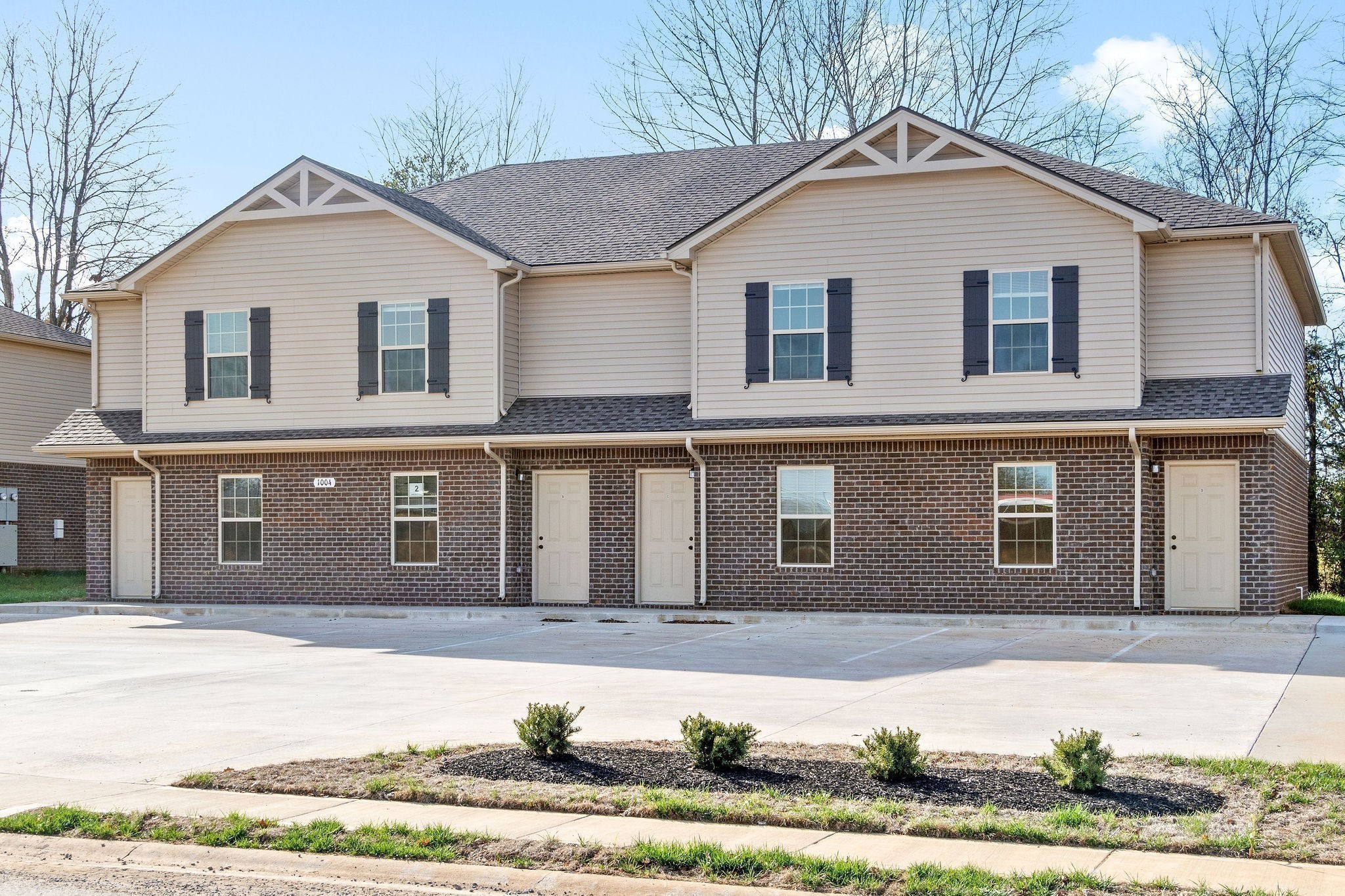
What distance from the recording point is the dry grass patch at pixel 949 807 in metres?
7.25

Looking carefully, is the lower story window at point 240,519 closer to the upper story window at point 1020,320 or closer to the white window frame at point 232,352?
the white window frame at point 232,352

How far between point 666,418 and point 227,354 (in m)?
8.68

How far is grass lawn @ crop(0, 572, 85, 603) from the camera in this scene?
27172 millimetres

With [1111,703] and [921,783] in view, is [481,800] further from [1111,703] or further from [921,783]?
[1111,703]

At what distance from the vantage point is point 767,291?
2233 centimetres

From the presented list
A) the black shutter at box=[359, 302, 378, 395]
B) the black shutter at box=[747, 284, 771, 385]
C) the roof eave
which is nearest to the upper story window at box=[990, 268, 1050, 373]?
the roof eave

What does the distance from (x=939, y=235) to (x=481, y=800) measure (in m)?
15.1

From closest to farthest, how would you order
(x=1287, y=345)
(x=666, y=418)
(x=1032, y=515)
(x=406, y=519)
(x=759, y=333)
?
(x=1032, y=515) < (x=759, y=333) < (x=666, y=418) < (x=1287, y=345) < (x=406, y=519)

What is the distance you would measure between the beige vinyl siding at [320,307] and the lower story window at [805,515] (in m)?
5.38

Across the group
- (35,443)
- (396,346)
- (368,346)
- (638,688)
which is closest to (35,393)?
(35,443)

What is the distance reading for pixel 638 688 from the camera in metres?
13.9

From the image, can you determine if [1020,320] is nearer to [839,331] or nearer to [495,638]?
[839,331]

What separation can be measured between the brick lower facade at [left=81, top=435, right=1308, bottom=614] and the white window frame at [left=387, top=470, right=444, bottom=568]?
0.09 m

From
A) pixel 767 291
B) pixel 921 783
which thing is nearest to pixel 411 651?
pixel 767 291
